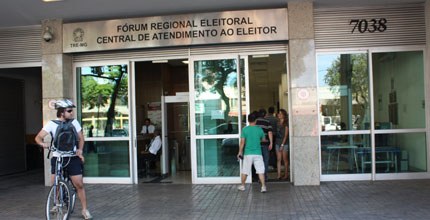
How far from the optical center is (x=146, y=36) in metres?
10.2

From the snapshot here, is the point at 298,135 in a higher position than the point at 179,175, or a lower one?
higher

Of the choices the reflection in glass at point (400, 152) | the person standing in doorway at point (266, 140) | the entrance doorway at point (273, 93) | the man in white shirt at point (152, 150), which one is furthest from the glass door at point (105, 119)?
the reflection in glass at point (400, 152)

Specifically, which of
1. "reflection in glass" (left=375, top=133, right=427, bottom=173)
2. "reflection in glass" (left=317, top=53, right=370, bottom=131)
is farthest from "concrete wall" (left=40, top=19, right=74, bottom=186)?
"reflection in glass" (left=375, top=133, right=427, bottom=173)

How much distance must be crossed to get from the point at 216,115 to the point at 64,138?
430 centimetres

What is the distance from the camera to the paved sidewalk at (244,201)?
7.15 metres

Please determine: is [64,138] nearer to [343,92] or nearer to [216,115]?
[216,115]

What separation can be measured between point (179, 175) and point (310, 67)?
4651 millimetres

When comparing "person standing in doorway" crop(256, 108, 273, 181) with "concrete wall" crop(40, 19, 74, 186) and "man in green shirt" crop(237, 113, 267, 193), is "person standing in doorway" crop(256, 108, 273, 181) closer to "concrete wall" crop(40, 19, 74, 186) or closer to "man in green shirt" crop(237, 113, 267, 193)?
"man in green shirt" crop(237, 113, 267, 193)

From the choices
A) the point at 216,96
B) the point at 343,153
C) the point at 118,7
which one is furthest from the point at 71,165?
the point at 343,153

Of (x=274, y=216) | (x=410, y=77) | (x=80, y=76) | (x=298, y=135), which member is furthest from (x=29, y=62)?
(x=410, y=77)

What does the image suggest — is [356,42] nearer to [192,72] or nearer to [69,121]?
[192,72]

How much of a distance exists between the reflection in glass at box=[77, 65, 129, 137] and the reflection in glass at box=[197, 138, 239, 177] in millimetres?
1907

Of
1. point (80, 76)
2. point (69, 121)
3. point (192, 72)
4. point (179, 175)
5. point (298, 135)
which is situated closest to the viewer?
point (69, 121)

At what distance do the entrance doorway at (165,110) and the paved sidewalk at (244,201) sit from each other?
2792mm
